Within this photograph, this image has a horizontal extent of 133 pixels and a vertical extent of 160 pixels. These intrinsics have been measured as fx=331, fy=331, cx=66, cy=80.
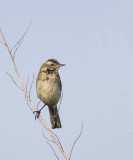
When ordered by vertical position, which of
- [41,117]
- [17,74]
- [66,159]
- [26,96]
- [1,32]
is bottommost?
[66,159]

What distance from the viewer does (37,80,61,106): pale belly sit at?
24.7 ft

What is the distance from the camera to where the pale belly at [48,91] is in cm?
752

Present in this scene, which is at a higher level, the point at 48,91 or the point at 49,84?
the point at 49,84

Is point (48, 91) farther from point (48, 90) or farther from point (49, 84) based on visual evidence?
point (49, 84)

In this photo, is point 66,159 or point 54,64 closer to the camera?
point 66,159

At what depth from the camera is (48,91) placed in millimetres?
7535

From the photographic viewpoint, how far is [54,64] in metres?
7.63

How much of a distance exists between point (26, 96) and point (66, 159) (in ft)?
4.87

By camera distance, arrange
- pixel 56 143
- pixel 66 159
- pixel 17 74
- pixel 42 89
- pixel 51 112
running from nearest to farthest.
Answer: pixel 66 159, pixel 56 143, pixel 17 74, pixel 42 89, pixel 51 112

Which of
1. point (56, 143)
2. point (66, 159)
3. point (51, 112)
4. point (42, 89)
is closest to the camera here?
point (66, 159)

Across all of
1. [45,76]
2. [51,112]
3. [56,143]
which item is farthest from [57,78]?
[56,143]

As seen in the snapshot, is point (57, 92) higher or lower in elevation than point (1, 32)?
lower

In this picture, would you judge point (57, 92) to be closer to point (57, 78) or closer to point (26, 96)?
point (57, 78)

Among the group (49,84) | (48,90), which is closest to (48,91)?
(48,90)
